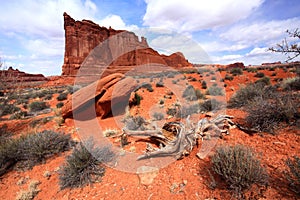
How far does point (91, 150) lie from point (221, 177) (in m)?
2.92

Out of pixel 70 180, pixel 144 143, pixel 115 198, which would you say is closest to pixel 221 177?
pixel 115 198

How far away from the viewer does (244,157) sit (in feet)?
7.64

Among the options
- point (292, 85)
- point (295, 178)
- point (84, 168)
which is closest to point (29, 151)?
point (84, 168)

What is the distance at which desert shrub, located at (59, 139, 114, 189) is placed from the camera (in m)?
3.01

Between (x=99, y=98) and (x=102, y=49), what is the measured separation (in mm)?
37110

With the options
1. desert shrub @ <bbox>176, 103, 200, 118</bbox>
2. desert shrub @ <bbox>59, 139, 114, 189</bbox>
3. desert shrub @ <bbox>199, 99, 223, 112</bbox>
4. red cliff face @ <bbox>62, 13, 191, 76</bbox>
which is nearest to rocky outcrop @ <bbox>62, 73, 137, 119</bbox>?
desert shrub @ <bbox>176, 103, 200, 118</bbox>

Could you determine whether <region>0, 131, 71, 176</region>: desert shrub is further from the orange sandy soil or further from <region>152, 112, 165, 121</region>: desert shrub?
<region>152, 112, 165, 121</region>: desert shrub

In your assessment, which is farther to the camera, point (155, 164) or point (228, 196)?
point (155, 164)

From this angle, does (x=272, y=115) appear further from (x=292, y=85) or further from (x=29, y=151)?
(x=29, y=151)

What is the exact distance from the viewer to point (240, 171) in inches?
84.3

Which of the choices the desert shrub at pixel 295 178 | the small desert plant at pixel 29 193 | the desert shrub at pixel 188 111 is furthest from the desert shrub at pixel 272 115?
the small desert plant at pixel 29 193

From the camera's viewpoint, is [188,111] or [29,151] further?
[188,111]

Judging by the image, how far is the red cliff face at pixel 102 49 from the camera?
121 feet

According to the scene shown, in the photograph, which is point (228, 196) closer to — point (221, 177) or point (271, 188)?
point (221, 177)
